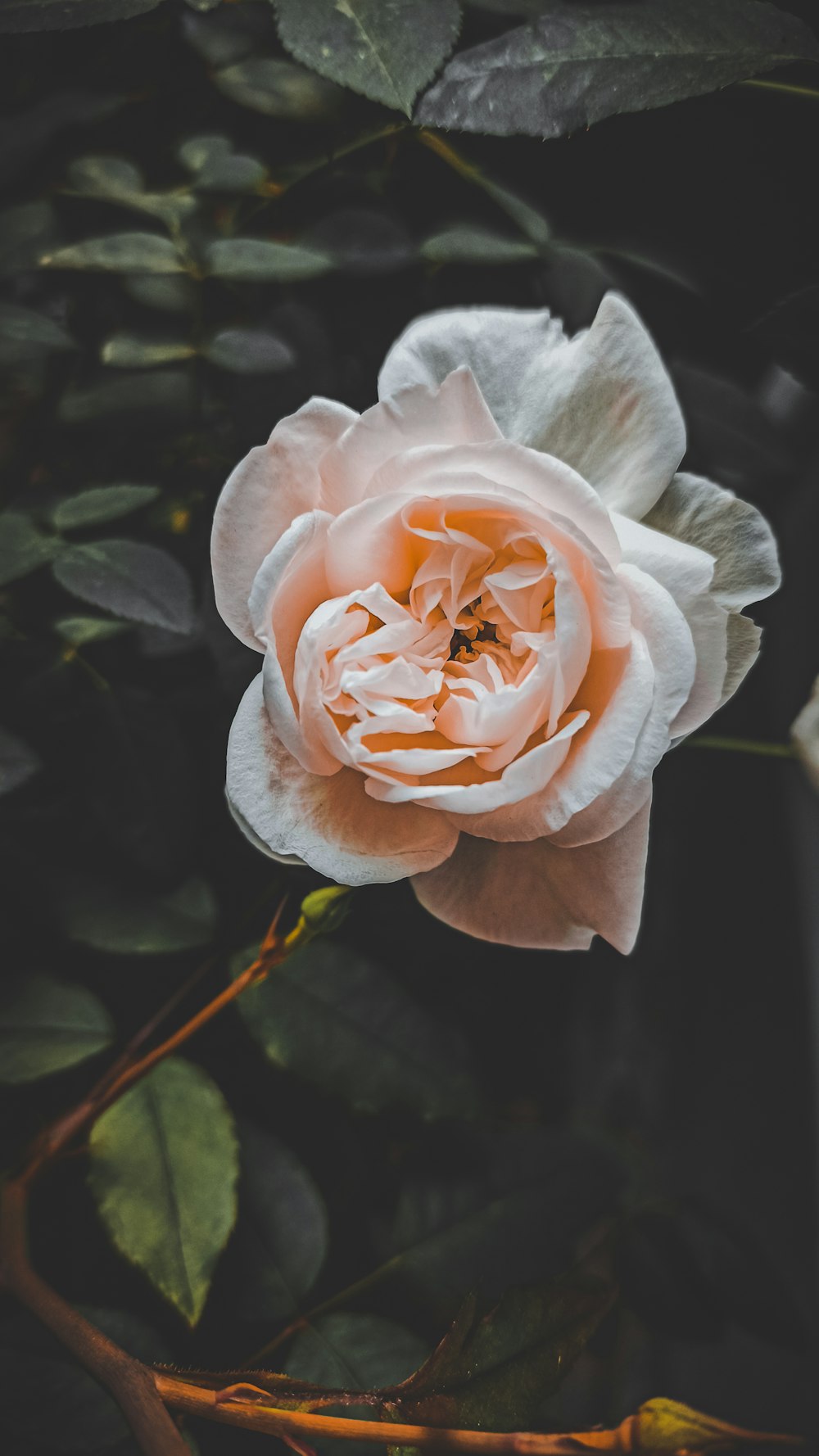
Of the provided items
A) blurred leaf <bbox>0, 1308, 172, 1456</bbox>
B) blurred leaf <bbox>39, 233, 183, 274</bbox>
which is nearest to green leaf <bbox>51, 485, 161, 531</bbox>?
blurred leaf <bbox>39, 233, 183, 274</bbox>

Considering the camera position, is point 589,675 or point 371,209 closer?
point 589,675

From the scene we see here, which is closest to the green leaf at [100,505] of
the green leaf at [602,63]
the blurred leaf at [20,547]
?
the blurred leaf at [20,547]

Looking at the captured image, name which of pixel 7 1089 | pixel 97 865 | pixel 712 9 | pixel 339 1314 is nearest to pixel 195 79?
pixel 712 9

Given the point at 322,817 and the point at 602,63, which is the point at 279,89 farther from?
the point at 322,817

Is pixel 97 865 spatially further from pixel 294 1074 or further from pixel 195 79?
pixel 195 79

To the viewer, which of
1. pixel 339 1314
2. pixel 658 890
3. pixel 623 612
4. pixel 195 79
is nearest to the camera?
pixel 623 612

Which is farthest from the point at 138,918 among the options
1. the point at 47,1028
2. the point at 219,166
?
the point at 219,166
